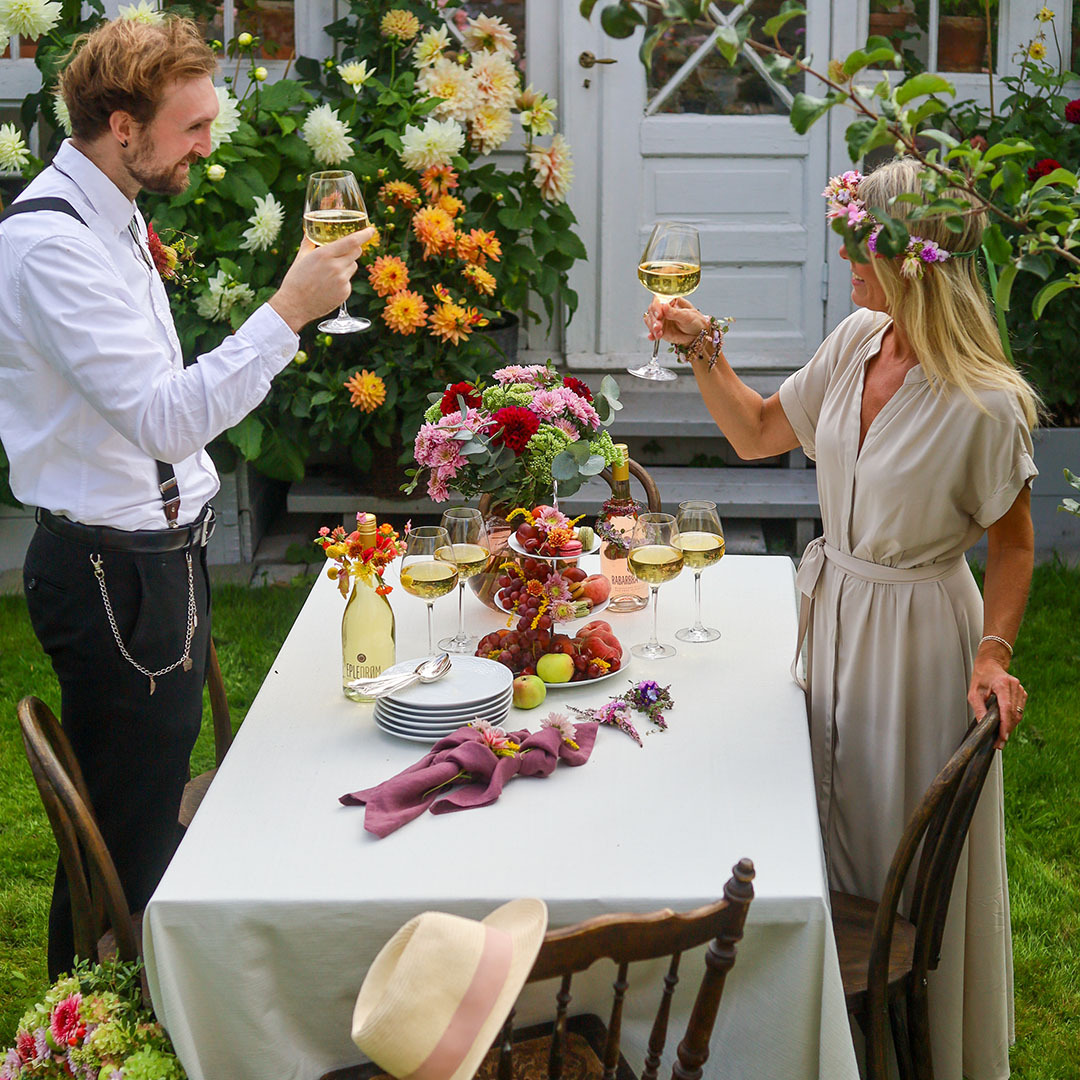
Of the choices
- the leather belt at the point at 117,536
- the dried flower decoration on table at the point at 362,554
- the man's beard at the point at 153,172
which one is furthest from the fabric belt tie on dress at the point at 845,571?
the man's beard at the point at 153,172

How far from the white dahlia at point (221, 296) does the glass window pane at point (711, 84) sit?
1.97 m

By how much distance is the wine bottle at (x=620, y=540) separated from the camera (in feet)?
7.73

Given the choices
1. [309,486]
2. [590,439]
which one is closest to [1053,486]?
[309,486]

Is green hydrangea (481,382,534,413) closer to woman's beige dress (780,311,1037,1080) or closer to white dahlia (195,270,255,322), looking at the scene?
woman's beige dress (780,311,1037,1080)

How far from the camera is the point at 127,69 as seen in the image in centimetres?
211

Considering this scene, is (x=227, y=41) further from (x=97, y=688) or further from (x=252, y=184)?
(x=97, y=688)

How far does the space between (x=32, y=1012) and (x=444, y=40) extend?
368 centimetres

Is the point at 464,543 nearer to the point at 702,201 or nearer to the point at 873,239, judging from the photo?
the point at 873,239

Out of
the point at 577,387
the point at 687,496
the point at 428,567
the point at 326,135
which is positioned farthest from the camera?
the point at 687,496

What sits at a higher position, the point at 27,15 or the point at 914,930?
the point at 27,15

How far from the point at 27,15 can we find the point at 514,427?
2.35 meters

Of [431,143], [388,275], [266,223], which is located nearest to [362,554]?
[266,223]

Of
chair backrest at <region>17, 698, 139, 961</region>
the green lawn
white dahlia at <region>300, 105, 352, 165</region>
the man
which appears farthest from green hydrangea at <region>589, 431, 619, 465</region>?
white dahlia at <region>300, 105, 352, 165</region>

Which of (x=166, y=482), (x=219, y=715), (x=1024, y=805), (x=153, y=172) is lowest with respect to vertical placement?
(x=1024, y=805)
